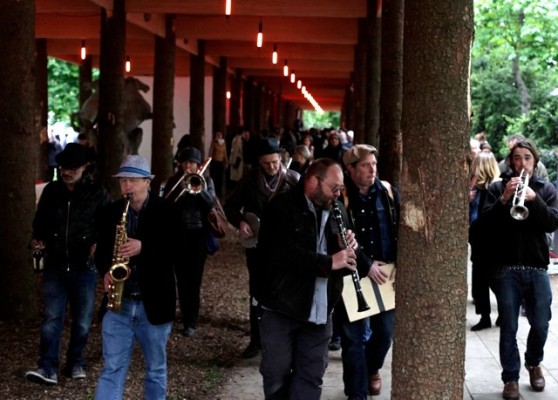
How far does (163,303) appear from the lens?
6234 mm

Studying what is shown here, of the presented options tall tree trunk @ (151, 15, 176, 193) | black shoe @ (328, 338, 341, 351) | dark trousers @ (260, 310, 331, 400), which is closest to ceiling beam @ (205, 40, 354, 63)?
tall tree trunk @ (151, 15, 176, 193)

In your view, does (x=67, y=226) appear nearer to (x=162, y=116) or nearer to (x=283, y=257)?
(x=283, y=257)

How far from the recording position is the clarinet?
240 inches

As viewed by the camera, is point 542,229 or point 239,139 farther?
point 239,139

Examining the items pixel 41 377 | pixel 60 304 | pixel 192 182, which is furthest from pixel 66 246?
pixel 192 182

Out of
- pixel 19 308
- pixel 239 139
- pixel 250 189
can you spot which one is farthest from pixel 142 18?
pixel 250 189

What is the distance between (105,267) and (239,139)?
74.9ft

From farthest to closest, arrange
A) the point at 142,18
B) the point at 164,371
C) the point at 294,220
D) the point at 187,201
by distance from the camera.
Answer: the point at 142,18 < the point at 187,201 < the point at 164,371 < the point at 294,220

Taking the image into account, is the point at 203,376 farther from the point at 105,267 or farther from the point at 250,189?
the point at 105,267

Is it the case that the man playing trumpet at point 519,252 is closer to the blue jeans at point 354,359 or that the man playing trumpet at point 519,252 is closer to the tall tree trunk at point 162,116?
the blue jeans at point 354,359

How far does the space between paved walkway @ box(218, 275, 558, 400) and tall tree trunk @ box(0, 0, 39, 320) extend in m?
2.78

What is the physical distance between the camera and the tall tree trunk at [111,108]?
17.1m

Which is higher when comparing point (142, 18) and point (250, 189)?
point (142, 18)

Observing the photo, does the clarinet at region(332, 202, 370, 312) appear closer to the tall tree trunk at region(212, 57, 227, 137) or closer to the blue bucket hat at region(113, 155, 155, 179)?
the blue bucket hat at region(113, 155, 155, 179)
